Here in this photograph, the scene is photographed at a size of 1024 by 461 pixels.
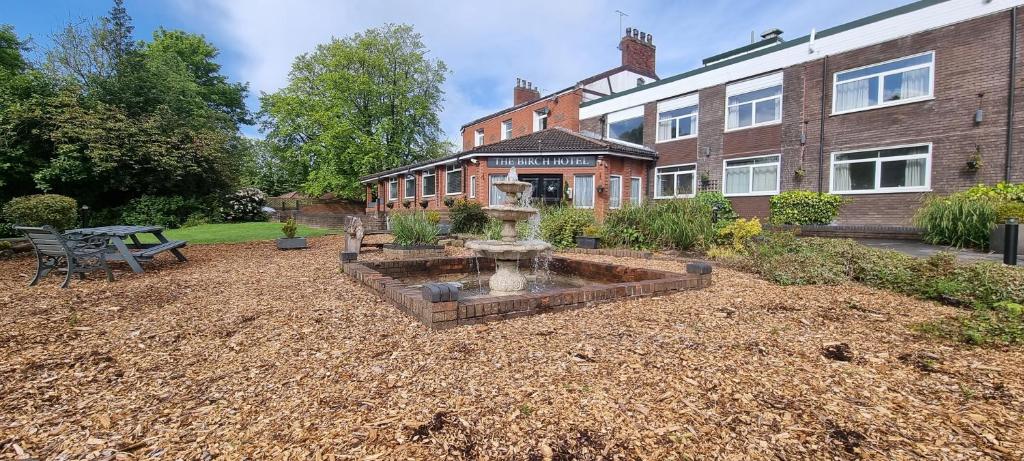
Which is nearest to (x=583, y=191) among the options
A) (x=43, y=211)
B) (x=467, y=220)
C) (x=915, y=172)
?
(x=467, y=220)

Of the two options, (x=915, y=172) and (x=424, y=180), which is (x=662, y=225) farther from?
(x=424, y=180)

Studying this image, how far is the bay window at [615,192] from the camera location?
1839 cm

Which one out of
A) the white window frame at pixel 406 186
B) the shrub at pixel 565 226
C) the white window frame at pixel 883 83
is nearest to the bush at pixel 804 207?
the white window frame at pixel 883 83

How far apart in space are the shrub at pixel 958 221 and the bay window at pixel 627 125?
39.6 feet

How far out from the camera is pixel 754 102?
1658 cm

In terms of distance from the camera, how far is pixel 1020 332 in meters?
3.24

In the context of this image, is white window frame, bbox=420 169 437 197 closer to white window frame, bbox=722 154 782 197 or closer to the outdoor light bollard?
white window frame, bbox=722 154 782 197

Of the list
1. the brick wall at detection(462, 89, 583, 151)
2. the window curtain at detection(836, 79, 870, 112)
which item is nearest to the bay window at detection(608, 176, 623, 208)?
the brick wall at detection(462, 89, 583, 151)

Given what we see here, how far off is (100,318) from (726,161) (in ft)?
61.0

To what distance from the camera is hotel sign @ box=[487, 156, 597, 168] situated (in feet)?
59.0

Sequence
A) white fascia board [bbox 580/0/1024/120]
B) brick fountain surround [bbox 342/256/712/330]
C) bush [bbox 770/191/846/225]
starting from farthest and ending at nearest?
1. bush [bbox 770/191/846/225]
2. white fascia board [bbox 580/0/1024/120]
3. brick fountain surround [bbox 342/256/712/330]

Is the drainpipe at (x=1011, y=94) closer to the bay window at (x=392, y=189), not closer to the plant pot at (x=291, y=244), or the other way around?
the plant pot at (x=291, y=244)

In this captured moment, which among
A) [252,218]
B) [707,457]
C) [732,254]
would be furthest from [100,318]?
[252,218]

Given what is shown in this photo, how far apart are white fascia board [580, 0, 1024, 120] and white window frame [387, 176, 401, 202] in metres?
14.9
